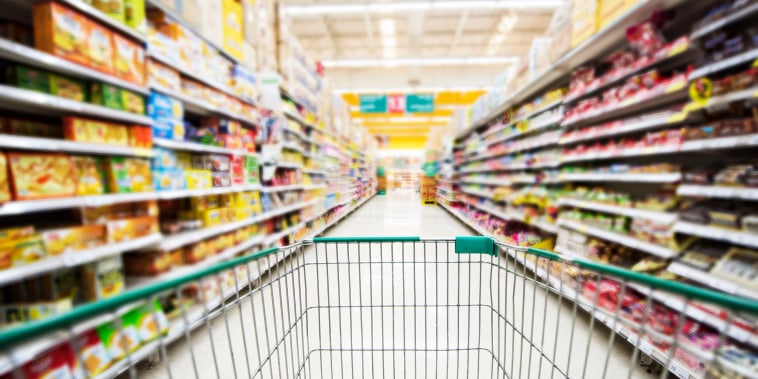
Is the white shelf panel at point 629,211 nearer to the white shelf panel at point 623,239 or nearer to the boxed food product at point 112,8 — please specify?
the white shelf panel at point 623,239

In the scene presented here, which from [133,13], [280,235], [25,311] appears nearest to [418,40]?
[280,235]

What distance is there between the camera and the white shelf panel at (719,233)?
1468 mm

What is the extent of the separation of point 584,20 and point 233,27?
3118 millimetres

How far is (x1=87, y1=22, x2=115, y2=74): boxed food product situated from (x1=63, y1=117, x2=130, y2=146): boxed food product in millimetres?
295

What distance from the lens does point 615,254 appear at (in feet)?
8.33

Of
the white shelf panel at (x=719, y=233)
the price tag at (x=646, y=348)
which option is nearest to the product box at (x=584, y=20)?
the white shelf panel at (x=719, y=233)

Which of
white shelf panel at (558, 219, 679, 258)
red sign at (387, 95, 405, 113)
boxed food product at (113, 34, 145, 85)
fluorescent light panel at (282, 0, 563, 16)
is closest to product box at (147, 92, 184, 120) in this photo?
boxed food product at (113, 34, 145, 85)

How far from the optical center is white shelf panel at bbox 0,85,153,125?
127 centimetres

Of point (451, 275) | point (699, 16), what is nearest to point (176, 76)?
point (451, 275)

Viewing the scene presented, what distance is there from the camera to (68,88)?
1.57m

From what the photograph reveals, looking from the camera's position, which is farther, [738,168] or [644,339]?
[644,339]

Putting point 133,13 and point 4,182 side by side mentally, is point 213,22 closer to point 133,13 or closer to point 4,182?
point 133,13

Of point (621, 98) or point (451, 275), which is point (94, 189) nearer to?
point (451, 275)

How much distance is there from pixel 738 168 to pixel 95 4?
3591 mm
